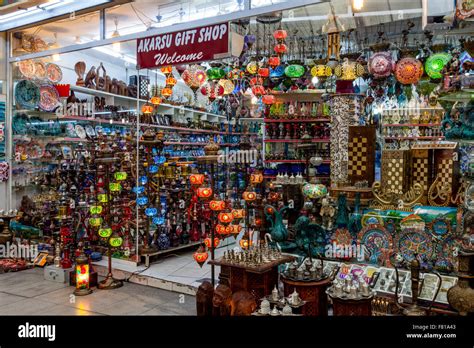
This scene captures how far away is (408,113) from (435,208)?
474 centimetres

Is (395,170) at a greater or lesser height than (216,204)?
greater

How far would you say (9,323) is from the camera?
3.41m

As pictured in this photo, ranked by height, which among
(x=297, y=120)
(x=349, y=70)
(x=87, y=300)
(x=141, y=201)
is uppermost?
(x=349, y=70)

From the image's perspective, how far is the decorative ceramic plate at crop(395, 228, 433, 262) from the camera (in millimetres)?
3695

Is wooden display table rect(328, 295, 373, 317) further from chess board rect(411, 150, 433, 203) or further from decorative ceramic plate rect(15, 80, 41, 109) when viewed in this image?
decorative ceramic plate rect(15, 80, 41, 109)

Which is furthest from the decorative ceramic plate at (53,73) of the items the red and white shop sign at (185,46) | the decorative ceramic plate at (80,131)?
the red and white shop sign at (185,46)

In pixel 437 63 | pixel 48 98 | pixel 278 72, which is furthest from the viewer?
pixel 48 98

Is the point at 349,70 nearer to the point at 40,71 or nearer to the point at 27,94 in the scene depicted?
the point at 40,71

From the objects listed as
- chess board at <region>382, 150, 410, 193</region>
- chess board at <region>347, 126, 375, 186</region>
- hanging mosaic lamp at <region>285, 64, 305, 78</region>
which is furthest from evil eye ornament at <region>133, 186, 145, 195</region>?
chess board at <region>382, 150, 410, 193</region>

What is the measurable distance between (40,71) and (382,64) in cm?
480

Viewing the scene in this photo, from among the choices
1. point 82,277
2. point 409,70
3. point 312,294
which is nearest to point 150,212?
point 82,277

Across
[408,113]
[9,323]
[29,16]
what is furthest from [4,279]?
[408,113]

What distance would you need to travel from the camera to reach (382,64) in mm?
4285

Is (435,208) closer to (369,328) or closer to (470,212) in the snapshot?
(470,212)
